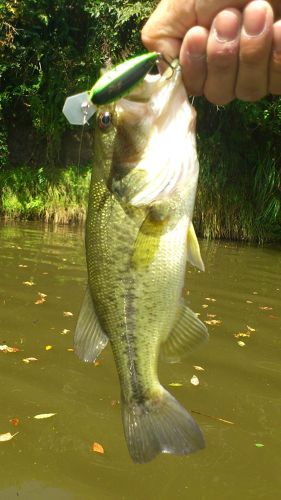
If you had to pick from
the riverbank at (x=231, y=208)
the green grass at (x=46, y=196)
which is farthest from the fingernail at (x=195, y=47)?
the green grass at (x=46, y=196)

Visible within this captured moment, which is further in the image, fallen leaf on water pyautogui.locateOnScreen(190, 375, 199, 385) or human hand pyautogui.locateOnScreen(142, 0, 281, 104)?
fallen leaf on water pyautogui.locateOnScreen(190, 375, 199, 385)

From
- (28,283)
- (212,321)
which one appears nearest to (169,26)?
(212,321)

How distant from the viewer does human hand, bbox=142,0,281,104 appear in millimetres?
1804

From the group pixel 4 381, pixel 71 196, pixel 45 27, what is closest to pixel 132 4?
pixel 45 27

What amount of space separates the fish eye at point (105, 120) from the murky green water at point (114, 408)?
2421 mm

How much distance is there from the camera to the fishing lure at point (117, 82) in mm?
1629

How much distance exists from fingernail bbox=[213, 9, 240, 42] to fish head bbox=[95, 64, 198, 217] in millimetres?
173

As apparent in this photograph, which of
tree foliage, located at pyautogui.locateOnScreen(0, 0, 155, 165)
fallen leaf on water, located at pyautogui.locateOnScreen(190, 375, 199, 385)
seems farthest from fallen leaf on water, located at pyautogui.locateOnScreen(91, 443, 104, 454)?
tree foliage, located at pyautogui.locateOnScreen(0, 0, 155, 165)

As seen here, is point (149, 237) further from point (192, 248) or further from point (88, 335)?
point (88, 335)

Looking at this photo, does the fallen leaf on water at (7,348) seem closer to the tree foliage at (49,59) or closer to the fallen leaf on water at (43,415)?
the fallen leaf on water at (43,415)

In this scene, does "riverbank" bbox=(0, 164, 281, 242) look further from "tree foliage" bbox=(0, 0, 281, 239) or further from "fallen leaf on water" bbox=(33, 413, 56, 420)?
"fallen leaf on water" bbox=(33, 413, 56, 420)

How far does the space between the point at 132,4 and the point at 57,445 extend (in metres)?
13.6

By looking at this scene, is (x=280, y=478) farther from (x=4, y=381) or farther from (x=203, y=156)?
(x=203, y=156)

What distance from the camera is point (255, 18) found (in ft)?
5.83
